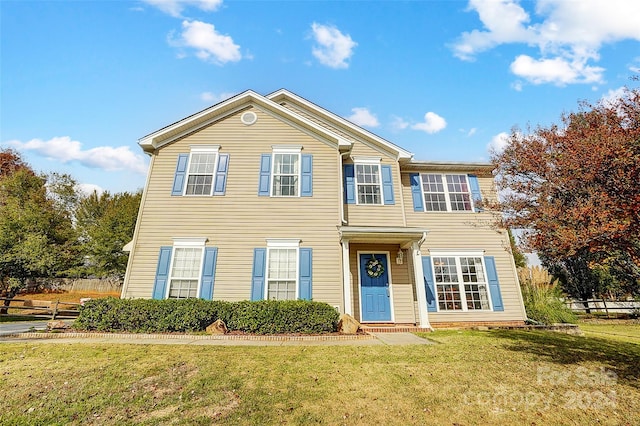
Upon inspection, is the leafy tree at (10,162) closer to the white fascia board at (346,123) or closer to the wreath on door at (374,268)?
the white fascia board at (346,123)

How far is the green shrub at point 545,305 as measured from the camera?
10.6m

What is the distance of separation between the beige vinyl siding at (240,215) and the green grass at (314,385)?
3.35 metres

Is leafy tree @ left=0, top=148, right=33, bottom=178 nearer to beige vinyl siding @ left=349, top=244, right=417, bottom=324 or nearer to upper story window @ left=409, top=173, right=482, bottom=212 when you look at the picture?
beige vinyl siding @ left=349, top=244, right=417, bottom=324

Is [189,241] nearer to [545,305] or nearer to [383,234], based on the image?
[383,234]

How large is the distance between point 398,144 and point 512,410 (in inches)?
396

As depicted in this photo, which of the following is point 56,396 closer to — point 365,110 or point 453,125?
point 453,125

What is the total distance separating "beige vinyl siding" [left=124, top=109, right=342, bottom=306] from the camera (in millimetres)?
9883

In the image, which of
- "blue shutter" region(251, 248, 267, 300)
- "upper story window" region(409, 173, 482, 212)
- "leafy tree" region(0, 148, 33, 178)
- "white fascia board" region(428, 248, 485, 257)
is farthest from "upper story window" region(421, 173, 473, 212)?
"leafy tree" region(0, 148, 33, 178)

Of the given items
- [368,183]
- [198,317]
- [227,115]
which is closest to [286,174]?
[368,183]

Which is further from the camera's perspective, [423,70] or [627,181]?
[423,70]

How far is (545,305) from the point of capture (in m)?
10.9

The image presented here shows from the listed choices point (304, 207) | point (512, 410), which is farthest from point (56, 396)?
point (304, 207)

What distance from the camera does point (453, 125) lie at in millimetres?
12641

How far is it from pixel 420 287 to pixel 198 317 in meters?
7.27
